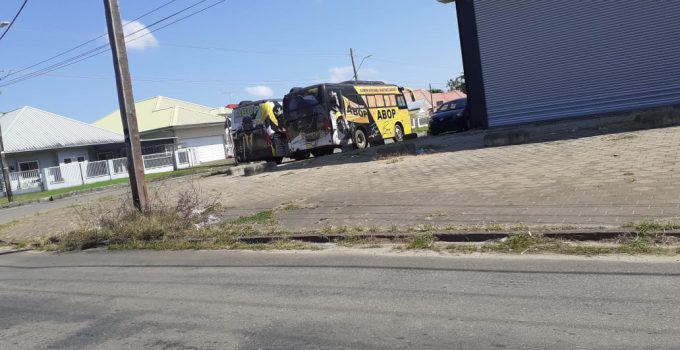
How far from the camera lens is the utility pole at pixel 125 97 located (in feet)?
37.3

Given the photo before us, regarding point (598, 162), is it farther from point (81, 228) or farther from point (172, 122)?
point (172, 122)

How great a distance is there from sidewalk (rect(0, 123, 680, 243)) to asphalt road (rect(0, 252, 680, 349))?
159cm

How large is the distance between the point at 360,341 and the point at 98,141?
43144mm

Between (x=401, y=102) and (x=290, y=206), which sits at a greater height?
(x=401, y=102)

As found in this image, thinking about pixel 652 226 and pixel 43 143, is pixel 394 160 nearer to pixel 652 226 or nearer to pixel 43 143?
pixel 652 226

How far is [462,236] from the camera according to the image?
7207mm

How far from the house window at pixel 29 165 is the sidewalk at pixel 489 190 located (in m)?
27.1

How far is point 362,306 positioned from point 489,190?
511 cm

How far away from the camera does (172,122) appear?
47938mm

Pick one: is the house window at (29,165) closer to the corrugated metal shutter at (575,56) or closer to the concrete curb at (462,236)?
the corrugated metal shutter at (575,56)

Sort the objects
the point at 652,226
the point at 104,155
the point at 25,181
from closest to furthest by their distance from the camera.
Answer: the point at 652,226, the point at 25,181, the point at 104,155

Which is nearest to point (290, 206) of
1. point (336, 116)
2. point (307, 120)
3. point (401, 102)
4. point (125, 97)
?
point (125, 97)

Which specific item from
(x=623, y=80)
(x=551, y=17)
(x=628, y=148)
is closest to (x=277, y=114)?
(x=551, y=17)

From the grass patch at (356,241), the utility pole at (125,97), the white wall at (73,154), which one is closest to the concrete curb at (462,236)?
the grass patch at (356,241)
